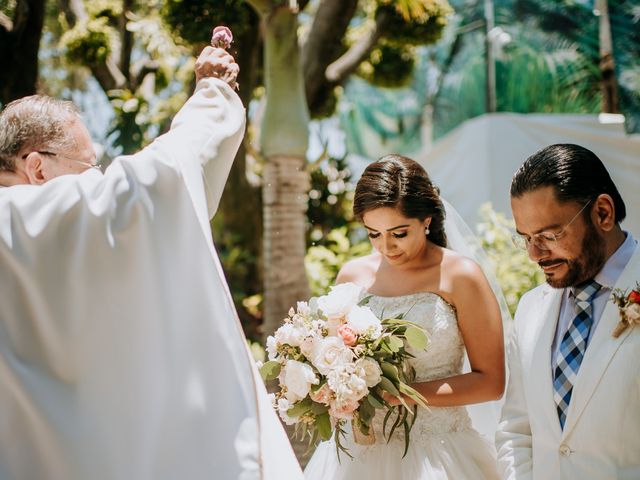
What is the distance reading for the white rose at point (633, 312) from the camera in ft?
7.18

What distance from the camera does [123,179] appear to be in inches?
85.7

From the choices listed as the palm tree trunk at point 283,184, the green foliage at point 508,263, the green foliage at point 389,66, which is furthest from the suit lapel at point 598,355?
the green foliage at point 389,66

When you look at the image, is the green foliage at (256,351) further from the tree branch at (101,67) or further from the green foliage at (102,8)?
the green foliage at (102,8)

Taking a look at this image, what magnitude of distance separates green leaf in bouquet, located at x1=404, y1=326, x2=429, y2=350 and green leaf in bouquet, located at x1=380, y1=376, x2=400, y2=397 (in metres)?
0.17

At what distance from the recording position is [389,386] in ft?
8.70

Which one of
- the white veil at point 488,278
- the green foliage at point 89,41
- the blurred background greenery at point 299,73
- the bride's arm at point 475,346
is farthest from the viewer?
the green foliage at point 89,41

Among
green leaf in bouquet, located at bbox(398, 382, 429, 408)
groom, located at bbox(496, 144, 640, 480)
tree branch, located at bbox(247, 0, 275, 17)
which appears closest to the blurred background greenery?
tree branch, located at bbox(247, 0, 275, 17)

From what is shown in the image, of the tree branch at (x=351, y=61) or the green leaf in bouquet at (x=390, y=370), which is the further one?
the tree branch at (x=351, y=61)

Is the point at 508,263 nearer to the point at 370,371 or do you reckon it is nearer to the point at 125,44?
the point at 370,371

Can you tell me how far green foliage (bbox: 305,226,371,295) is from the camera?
8.52 meters

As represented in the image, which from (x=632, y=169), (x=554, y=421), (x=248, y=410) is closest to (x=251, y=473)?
(x=248, y=410)

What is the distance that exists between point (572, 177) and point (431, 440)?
1.32 meters

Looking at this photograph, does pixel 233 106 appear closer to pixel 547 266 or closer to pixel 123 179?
pixel 123 179

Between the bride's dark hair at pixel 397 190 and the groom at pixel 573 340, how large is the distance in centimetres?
65
